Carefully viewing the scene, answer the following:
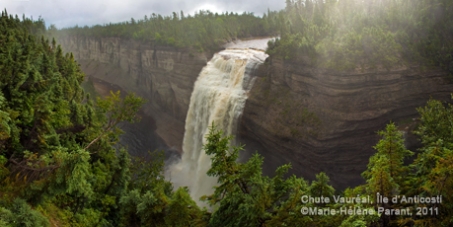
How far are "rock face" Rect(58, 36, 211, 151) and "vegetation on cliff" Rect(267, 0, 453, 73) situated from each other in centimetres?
2094

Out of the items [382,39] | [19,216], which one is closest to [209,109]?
[382,39]

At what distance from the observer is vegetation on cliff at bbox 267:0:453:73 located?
25203 millimetres

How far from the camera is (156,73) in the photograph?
2254 inches

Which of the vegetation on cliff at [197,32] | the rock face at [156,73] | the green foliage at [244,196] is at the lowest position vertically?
the green foliage at [244,196]

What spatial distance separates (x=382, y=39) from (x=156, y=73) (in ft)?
131

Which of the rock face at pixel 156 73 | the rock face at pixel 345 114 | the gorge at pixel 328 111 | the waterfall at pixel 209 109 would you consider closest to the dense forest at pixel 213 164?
the rock face at pixel 345 114

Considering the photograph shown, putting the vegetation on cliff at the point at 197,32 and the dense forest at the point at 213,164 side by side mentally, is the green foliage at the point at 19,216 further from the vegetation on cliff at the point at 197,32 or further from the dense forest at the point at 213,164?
the vegetation on cliff at the point at 197,32

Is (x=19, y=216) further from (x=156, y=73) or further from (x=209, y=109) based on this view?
(x=156, y=73)

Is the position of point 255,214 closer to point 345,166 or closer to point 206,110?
point 345,166

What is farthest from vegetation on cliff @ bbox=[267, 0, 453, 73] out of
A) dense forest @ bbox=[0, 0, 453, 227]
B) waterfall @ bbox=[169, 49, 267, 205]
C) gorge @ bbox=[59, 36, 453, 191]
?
waterfall @ bbox=[169, 49, 267, 205]

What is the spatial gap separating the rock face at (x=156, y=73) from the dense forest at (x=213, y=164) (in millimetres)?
23251

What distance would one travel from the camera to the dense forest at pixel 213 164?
10.6 m

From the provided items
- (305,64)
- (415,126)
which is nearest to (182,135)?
(305,64)

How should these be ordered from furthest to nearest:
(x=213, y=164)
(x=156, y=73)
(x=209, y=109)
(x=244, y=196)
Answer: (x=156, y=73) < (x=209, y=109) < (x=213, y=164) < (x=244, y=196)
